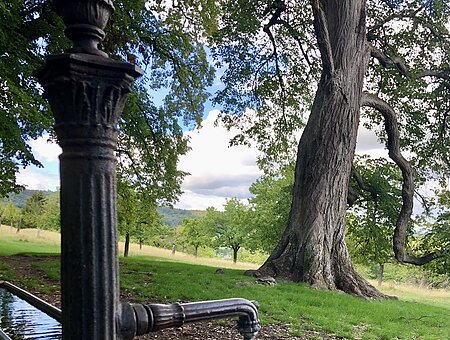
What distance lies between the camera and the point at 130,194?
14.3 meters

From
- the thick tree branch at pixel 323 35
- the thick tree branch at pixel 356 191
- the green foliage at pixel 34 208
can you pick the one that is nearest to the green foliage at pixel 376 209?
the thick tree branch at pixel 356 191

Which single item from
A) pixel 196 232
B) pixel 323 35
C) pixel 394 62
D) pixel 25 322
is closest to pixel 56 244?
pixel 196 232

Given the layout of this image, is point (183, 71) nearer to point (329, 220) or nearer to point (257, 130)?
point (257, 130)

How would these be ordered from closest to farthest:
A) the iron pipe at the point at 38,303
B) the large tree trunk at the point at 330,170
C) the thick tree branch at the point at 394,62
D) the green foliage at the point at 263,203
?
the iron pipe at the point at 38,303
the large tree trunk at the point at 330,170
the thick tree branch at the point at 394,62
the green foliage at the point at 263,203

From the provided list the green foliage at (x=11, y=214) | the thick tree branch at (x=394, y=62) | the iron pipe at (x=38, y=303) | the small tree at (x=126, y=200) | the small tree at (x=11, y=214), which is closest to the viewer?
the iron pipe at (x=38, y=303)

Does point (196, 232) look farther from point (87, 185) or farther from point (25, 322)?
point (87, 185)

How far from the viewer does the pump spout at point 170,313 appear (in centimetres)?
124

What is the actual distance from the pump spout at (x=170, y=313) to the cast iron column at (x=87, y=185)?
0.15 feet

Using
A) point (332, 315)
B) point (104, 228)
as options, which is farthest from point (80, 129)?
point (332, 315)

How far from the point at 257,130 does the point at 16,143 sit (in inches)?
359

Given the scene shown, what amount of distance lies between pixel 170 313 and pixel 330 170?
8.78 metres

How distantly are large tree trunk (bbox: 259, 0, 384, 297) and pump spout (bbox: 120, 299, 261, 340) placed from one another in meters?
7.80

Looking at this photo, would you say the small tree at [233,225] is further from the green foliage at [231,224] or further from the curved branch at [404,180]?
the curved branch at [404,180]

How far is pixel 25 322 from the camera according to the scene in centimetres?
266
